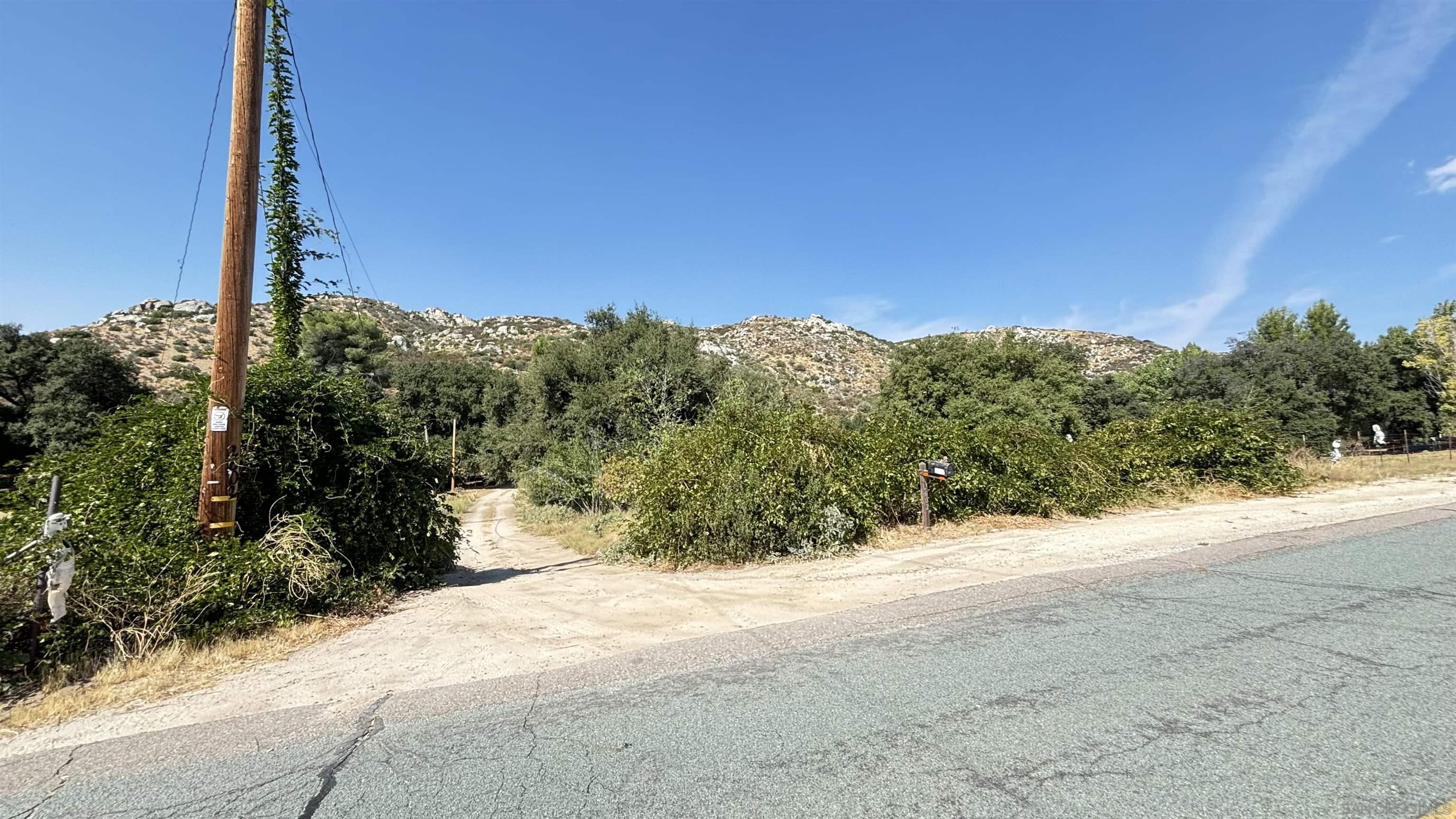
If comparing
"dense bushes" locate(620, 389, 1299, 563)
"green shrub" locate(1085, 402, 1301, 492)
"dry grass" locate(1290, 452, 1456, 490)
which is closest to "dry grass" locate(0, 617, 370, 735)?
"dense bushes" locate(620, 389, 1299, 563)

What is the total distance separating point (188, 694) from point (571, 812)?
11.7 feet

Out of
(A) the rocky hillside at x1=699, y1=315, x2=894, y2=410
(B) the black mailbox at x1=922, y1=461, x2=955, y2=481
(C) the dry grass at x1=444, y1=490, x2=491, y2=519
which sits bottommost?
(C) the dry grass at x1=444, y1=490, x2=491, y2=519

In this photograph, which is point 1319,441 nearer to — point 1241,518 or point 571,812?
point 1241,518

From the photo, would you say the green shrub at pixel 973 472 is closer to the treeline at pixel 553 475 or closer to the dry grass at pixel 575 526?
the treeline at pixel 553 475

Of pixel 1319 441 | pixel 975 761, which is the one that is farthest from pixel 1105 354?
pixel 975 761

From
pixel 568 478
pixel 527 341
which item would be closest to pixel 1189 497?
pixel 568 478

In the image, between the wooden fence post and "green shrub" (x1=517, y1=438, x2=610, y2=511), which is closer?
the wooden fence post

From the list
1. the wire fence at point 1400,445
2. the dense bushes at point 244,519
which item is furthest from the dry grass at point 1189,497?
the wire fence at point 1400,445

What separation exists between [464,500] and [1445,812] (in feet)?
127

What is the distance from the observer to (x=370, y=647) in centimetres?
542

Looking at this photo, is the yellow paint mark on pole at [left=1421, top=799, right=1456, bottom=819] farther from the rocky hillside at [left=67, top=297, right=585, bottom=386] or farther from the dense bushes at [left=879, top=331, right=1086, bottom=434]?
the rocky hillside at [left=67, top=297, right=585, bottom=386]

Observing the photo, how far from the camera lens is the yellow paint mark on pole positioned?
2398 mm

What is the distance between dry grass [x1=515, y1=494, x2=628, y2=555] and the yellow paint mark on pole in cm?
978

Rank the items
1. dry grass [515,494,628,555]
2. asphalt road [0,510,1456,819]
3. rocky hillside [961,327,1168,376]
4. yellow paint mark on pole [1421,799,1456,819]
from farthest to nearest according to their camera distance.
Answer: rocky hillside [961,327,1168,376], dry grass [515,494,628,555], asphalt road [0,510,1456,819], yellow paint mark on pole [1421,799,1456,819]
